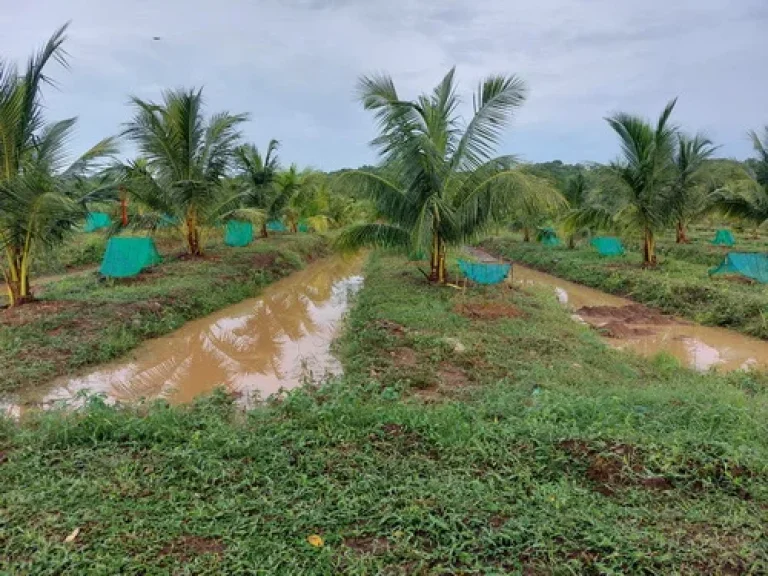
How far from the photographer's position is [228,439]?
338 centimetres

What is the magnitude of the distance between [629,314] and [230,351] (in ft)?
24.1

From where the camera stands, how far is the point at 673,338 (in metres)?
8.20

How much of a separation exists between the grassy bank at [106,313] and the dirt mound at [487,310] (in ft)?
15.6

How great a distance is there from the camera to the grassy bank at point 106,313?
5953mm

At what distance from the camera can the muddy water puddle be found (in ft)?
23.2

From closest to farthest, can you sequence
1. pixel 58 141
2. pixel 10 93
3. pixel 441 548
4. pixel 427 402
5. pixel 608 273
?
1. pixel 441 548
2. pixel 427 402
3. pixel 10 93
4. pixel 58 141
5. pixel 608 273

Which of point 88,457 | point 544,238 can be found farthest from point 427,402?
point 544,238

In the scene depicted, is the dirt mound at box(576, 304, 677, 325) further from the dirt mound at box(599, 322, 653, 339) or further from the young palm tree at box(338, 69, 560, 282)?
the young palm tree at box(338, 69, 560, 282)

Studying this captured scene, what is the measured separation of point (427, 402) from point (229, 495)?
2.12 meters

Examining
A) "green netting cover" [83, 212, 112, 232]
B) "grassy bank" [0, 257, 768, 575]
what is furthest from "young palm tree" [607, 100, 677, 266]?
"green netting cover" [83, 212, 112, 232]

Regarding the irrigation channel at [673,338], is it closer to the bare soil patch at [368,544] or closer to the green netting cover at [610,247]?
the green netting cover at [610,247]

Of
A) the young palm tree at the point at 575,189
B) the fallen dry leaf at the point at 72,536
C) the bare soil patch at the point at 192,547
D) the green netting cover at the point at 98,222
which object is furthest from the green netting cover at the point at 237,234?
the bare soil patch at the point at 192,547

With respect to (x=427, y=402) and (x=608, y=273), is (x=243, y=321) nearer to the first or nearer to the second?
(x=427, y=402)

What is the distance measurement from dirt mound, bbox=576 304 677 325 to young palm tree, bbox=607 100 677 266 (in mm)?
3140
